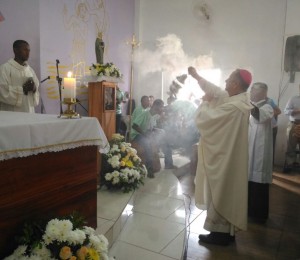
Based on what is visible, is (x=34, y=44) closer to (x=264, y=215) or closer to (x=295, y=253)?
(x=264, y=215)

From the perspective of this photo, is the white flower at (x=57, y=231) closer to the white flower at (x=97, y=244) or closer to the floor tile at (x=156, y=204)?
the white flower at (x=97, y=244)

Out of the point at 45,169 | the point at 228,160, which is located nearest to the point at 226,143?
the point at 228,160

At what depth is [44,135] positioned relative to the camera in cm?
201

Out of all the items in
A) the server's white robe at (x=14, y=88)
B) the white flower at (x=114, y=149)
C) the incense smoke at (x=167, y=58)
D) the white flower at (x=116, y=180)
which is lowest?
the white flower at (x=116, y=180)

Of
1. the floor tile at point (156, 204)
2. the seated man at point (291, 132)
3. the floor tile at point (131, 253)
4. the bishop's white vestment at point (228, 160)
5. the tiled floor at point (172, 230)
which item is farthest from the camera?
the seated man at point (291, 132)

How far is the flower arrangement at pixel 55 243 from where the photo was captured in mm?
1721

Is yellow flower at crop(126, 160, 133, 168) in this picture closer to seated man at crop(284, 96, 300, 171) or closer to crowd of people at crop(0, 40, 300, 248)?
crowd of people at crop(0, 40, 300, 248)

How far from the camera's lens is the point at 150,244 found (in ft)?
9.33

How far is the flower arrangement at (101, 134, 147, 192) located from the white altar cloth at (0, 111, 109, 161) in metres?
1.36

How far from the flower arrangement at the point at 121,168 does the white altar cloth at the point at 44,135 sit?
1.36 metres

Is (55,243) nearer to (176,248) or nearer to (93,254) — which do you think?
(93,254)

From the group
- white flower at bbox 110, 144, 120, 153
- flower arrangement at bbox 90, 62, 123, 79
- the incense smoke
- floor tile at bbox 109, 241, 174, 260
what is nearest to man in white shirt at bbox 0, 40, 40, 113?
flower arrangement at bbox 90, 62, 123, 79

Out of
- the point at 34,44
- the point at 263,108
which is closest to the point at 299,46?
the point at 263,108

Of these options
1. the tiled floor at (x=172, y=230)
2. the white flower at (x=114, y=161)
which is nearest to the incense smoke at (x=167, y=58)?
the tiled floor at (x=172, y=230)
